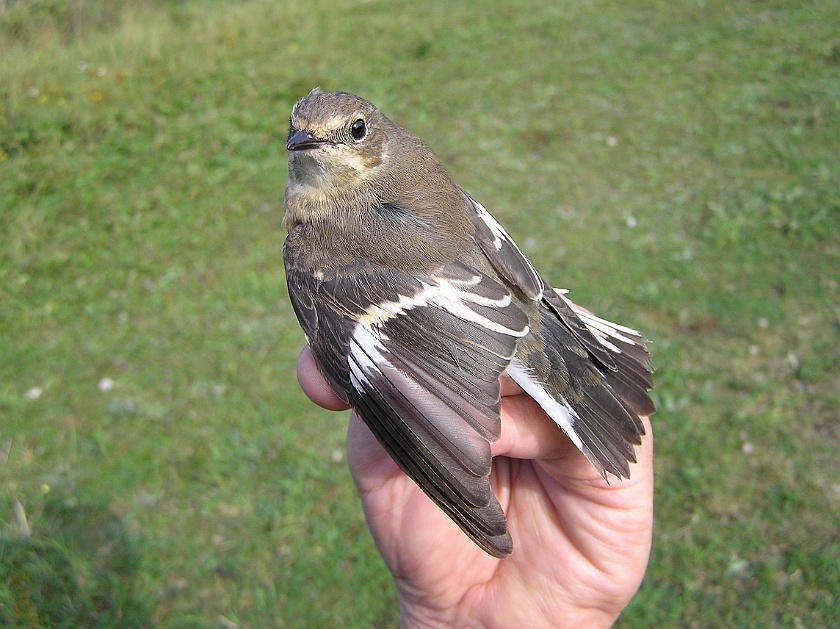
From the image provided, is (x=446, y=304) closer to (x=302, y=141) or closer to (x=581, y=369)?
(x=581, y=369)

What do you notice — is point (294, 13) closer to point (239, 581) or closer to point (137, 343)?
point (137, 343)

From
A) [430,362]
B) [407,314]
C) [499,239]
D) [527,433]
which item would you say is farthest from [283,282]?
[527,433]

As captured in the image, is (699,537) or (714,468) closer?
(699,537)

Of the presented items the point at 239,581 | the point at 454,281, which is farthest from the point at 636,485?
the point at 239,581

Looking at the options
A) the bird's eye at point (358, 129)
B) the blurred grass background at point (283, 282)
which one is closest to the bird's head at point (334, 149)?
the bird's eye at point (358, 129)

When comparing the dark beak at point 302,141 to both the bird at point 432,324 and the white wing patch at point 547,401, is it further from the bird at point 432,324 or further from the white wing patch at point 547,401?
the white wing patch at point 547,401
